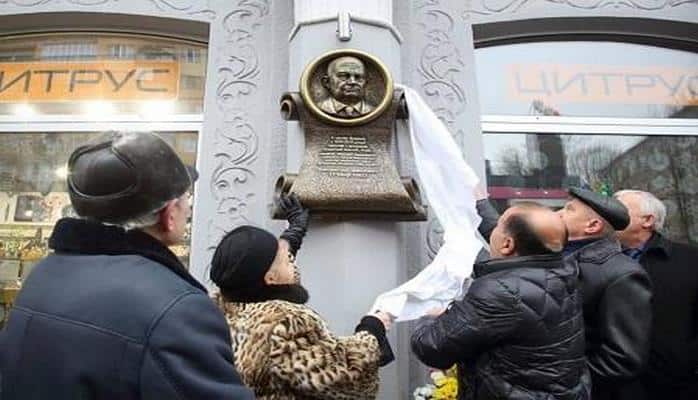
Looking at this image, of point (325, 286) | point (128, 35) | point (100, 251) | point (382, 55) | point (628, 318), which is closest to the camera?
point (100, 251)

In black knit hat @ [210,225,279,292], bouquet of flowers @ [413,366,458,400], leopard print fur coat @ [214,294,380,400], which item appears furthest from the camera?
bouquet of flowers @ [413,366,458,400]

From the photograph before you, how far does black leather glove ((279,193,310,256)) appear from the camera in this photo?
2.67 m

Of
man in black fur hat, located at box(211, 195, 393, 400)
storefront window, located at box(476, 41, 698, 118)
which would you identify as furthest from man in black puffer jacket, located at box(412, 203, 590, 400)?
storefront window, located at box(476, 41, 698, 118)

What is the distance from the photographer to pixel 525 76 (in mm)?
4352

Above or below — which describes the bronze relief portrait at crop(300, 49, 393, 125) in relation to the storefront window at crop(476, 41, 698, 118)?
below

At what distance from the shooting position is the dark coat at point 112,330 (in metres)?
1.09

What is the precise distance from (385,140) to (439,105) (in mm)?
814

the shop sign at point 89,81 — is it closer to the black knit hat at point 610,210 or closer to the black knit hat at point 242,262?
the black knit hat at point 242,262

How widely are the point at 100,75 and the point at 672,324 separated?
153 inches

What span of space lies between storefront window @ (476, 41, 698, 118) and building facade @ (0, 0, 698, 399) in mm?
10

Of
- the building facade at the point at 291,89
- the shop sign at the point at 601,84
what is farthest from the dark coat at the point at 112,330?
the shop sign at the point at 601,84

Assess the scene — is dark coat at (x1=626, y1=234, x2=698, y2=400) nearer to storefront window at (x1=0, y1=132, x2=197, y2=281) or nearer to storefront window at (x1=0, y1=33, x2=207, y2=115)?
storefront window at (x1=0, y1=132, x2=197, y2=281)

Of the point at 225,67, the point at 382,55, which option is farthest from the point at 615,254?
the point at 225,67

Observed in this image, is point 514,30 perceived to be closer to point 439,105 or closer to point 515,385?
point 439,105
